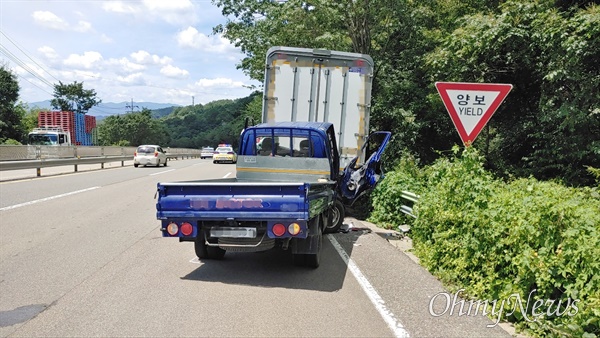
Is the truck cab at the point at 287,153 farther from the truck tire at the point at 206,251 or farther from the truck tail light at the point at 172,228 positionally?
the truck tail light at the point at 172,228

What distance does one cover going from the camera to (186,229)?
615cm

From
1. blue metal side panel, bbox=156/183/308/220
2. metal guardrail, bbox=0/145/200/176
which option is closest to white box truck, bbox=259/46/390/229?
blue metal side panel, bbox=156/183/308/220

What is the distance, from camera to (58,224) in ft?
31.7

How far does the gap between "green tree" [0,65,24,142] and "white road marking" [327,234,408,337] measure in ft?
161

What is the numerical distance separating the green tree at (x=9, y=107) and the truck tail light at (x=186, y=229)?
48404mm

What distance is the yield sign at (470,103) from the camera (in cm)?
651

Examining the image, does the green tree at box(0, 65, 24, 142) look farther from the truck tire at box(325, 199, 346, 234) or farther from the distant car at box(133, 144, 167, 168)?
the truck tire at box(325, 199, 346, 234)

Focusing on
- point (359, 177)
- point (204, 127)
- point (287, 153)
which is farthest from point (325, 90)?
point (204, 127)

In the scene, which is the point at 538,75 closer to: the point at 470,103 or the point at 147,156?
the point at 470,103

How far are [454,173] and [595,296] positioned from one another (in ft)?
10.5

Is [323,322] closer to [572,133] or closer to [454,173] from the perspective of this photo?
[454,173]

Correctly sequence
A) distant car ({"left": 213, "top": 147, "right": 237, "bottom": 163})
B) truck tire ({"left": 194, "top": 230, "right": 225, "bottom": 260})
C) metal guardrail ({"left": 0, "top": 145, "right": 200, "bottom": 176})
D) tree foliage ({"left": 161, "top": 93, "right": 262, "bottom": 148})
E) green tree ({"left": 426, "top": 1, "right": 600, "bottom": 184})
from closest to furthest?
truck tire ({"left": 194, "top": 230, "right": 225, "bottom": 260}) < green tree ({"left": 426, "top": 1, "right": 600, "bottom": 184}) < metal guardrail ({"left": 0, "top": 145, "right": 200, "bottom": 176}) < distant car ({"left": 213, "top": 147, "right": 237, "bottom": 163}) < tree foliage ({"left": 161, "top": 93, "right": 262, "bottom": 148})

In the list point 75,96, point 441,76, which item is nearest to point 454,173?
point 441,76

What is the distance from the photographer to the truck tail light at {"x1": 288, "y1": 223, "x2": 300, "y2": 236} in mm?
5855
